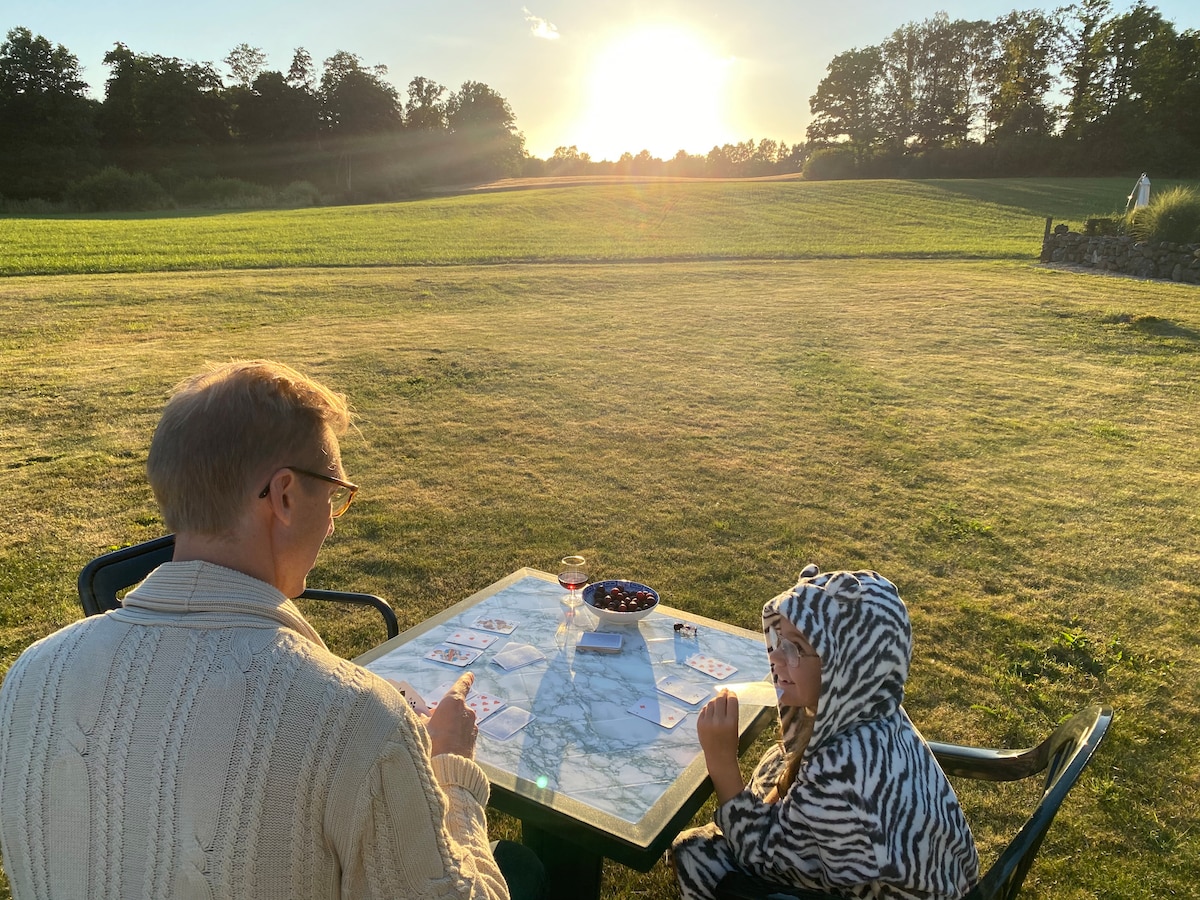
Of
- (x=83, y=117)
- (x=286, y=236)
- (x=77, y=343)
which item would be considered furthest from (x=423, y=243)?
(x=83, y=117)

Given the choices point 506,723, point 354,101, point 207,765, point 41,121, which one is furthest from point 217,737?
point 354,101

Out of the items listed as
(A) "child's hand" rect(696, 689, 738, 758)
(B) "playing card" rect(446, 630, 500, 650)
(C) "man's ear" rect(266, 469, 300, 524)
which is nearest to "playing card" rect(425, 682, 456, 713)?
(B) "playing card" rect(446, 630, 500, 650)

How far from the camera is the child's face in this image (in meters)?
1.93

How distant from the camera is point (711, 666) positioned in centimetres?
255

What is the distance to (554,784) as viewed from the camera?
1.97m

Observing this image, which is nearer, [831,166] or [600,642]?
[600,642]

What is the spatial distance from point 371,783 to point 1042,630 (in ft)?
15.0

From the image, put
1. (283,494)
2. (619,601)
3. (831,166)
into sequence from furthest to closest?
(831,166) → (619,601) → (283,494)

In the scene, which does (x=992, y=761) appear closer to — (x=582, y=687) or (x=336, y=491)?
(x=582, y=687)

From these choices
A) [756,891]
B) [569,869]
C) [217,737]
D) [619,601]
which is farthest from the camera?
[619,601]

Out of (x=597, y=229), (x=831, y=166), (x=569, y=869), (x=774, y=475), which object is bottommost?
(x=774, y=475)

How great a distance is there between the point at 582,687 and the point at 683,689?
32cm

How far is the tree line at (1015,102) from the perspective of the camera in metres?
48.8

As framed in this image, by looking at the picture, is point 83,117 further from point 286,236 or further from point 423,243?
point 423,243
